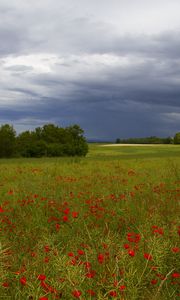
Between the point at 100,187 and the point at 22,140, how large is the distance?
50720mm

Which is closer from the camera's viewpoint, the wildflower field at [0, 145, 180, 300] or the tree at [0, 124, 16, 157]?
the wildflower field at [0, 145, 180, 300]

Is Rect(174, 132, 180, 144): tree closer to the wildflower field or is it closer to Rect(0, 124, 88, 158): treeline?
Rect(0, 124, 88, 158): treeline

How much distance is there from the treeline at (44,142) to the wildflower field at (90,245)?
45.5m

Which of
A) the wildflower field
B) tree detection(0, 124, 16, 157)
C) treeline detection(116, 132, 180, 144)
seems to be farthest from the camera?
treeline detection(116, 132, 180, 144)

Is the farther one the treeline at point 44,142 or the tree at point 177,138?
the tree at point 177,138

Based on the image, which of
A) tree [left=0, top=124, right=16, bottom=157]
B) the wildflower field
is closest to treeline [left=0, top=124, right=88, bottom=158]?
tree [left=0, top=124, right=16, bottom=157]

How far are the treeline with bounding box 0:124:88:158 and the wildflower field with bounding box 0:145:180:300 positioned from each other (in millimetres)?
45515

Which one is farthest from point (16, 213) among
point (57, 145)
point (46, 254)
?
point (57, 145)

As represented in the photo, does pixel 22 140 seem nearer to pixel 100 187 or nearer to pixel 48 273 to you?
pixel 100 187

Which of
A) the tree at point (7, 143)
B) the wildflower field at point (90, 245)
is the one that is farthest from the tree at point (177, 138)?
the wildflower field at point (90, 245)

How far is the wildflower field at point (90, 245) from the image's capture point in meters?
2.99

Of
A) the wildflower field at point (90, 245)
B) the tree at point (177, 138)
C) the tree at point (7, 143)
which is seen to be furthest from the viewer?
the tree at point (177, 138)

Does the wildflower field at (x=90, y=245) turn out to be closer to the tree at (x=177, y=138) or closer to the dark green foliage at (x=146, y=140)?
the tree at (x=177, y=138)

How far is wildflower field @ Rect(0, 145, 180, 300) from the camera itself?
9.82ft
